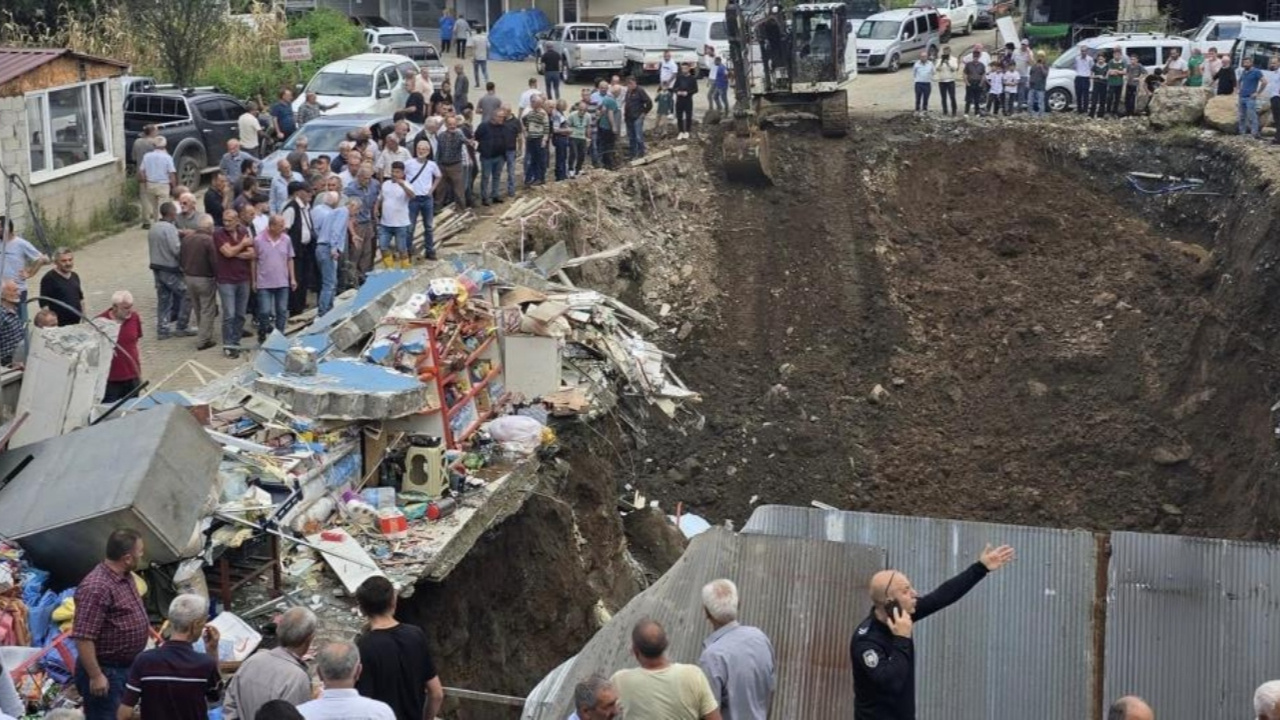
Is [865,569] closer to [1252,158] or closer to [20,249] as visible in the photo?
[20,249]

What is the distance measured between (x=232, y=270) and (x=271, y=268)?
40 cm

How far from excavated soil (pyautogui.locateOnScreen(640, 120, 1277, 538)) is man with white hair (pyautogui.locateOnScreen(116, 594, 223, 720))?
1129 centimetres

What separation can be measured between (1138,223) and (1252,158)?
1.97 metres

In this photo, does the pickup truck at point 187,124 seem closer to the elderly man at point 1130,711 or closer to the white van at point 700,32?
the white van at point 700,32

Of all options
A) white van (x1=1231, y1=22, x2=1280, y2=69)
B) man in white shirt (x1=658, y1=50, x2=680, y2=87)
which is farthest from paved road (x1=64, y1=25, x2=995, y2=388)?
white van (x1=1231, y1=22, x2=1280, y2=69)

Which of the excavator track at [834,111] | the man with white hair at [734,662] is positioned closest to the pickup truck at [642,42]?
the excavator track at [834,111]

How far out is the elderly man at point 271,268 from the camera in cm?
1650

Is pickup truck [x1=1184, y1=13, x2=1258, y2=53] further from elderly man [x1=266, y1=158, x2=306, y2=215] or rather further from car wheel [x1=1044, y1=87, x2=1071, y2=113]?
elderly man [x1=266, y1=158, x2=306, y2=215]

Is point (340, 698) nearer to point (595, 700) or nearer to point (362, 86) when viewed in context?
point (595, 700)

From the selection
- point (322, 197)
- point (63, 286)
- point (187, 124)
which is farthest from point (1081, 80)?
point (63, 286)

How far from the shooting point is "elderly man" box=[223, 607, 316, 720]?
7434mm

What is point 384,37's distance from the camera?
38844 mm

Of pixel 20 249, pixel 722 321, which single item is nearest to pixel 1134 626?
pixel 20 249

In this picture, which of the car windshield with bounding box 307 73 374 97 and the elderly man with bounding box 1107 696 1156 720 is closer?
the elderly man with bounding box 1107 696 1156 720
